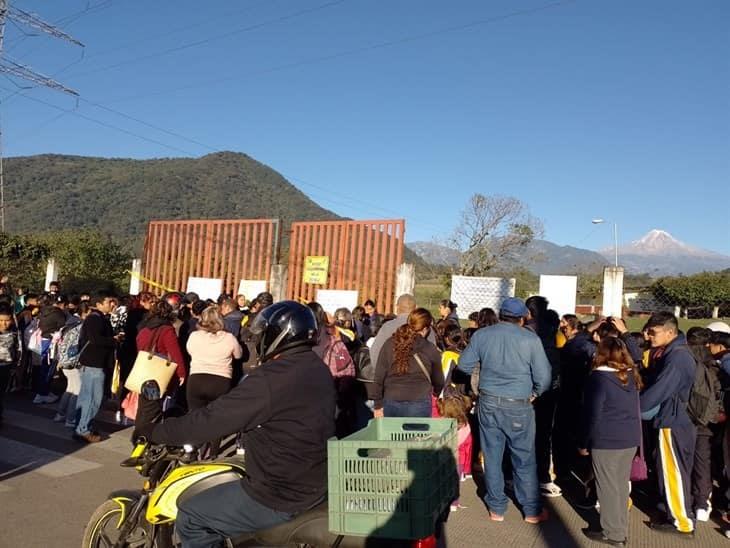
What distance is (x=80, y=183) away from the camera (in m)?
122

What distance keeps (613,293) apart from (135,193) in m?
118

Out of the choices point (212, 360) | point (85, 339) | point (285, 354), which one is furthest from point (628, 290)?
point (285, 354)

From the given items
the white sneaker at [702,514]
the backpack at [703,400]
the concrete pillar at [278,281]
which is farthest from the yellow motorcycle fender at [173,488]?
the concrete pillar at [278,281]

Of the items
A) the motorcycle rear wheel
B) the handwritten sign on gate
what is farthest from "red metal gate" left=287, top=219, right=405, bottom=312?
the motorcycle rear wheel

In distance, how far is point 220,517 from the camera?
123 inches

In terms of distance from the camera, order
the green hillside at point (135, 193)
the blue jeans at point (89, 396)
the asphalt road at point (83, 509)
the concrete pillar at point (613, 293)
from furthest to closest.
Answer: the green hillside at point (135, 193) → the concrete pillar at point (613, 293) → the blue jeans at point (89, 396) → the asphalt road at point (83, 509)

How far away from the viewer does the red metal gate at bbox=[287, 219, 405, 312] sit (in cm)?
1449

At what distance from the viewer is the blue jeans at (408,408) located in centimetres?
602

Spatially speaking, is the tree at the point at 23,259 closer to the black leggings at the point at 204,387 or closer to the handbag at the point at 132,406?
the handbag at the point at 132,406

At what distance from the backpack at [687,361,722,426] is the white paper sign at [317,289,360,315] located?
9108 mm

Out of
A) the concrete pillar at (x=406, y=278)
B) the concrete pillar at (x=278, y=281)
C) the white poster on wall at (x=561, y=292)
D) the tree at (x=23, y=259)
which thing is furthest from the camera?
the tree at (x=23, y=259)

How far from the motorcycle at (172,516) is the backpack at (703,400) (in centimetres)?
374

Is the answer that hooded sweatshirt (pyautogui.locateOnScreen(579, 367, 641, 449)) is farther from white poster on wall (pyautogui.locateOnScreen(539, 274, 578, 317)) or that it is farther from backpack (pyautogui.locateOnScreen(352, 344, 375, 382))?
white poster on wall (pyautogui.locateOnScreen(539, 274, 578, 317))

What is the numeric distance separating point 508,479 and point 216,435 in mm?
5299
